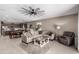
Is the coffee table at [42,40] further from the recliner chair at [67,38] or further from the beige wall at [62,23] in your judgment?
the recliner chair at [67,38]

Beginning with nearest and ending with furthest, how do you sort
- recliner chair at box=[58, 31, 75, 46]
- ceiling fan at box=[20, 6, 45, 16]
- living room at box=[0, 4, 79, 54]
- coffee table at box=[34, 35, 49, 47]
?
ceiling fan at box=[20, 6, 45, 16]
living room at box=[0, 4, 79, 54]
recliner chair at box=[58, 31, 75, 46]
coffee table at box=[34, 35, 49, 47]

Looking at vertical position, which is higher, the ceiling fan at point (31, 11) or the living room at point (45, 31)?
the ceiling fan at point (31, 11)

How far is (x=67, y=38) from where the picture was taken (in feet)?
8.39

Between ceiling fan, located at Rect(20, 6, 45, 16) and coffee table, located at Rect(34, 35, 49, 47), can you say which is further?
coffee table, located at Rect(34, 35, 49, 47)

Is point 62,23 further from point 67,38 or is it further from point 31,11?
point 31,11

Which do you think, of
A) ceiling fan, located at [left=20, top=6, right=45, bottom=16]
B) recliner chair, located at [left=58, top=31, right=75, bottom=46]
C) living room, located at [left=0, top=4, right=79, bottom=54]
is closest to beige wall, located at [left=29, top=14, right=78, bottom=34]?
living room, located at [left=0, top=4, right=79, bottom=54]

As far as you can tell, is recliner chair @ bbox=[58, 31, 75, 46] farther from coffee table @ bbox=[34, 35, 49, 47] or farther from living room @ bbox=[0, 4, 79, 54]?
coffee table @ bbox=[34, 35, 49, 47]

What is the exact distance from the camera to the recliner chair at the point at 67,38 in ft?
8.09

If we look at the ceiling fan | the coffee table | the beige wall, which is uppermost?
the ceiling fan

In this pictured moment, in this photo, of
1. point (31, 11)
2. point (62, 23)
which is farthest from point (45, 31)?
point (31, 11)

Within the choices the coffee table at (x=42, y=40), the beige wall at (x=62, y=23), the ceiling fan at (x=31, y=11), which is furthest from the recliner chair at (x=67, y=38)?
the ceiling fan at (x=31, y=11)

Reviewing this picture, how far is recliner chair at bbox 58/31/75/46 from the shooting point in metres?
2.47
